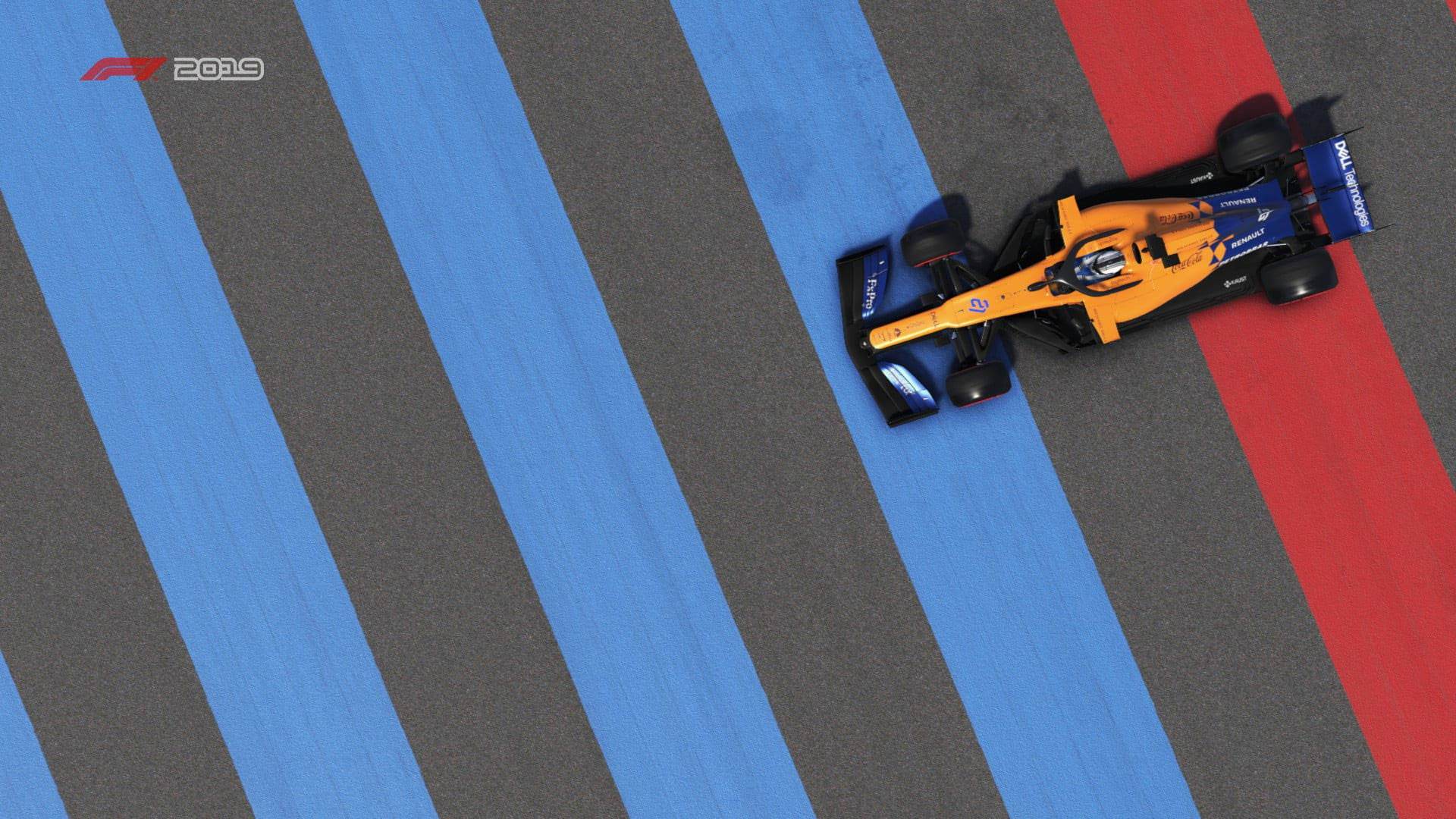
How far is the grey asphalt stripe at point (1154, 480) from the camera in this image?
365 cm

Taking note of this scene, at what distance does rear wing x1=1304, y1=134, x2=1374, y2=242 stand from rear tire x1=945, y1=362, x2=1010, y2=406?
171 cm

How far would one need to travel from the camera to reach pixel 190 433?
12.6ft

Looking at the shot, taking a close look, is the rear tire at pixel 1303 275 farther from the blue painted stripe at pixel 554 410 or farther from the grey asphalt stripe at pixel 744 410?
the blue painted stripe at pixel 554 410

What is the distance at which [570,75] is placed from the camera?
12.6 feet

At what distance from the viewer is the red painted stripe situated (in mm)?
3645

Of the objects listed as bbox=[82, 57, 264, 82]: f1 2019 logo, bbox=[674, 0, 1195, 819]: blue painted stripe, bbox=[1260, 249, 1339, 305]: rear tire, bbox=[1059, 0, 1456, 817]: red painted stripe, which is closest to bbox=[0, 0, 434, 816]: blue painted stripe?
bbox=[82, 57, 264, 82]: f1 2019 logo

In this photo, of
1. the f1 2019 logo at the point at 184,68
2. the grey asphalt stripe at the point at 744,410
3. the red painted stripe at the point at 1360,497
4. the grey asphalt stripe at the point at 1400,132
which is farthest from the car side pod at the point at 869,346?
the f1 2019 logo at the point at 184,68

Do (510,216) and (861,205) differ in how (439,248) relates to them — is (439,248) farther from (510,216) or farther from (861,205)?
(861,205)

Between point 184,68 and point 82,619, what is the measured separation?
286cm

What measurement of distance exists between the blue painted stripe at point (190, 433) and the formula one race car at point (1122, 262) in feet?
9.89

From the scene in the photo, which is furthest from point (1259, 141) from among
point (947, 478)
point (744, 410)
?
point (744, 410)

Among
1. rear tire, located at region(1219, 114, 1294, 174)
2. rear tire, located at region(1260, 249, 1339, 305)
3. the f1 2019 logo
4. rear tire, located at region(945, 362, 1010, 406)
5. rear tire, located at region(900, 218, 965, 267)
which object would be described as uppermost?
the f1 2019 logo

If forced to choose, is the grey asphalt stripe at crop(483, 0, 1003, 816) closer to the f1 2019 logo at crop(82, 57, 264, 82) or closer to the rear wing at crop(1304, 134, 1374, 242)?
the f1 2019 logo at crop(82, 57, 264, 82)

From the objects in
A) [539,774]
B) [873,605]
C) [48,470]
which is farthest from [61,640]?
[873,605]
